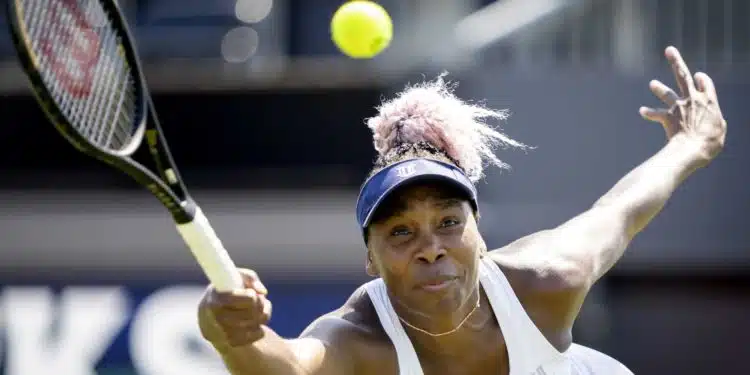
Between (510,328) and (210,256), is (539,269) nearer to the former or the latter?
(510,328)

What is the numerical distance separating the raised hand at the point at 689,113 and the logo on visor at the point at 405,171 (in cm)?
128

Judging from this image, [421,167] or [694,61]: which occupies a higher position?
[694,61]

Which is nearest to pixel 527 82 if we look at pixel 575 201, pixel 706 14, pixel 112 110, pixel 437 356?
pixel 575 201

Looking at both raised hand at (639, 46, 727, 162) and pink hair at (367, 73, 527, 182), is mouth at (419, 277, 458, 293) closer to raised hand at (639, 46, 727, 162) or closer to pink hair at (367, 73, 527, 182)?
pink hair at (367, 73, 527, 182)

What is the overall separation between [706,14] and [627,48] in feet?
1.75

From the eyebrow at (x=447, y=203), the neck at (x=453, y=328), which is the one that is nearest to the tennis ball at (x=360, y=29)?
the neck at (x=453, y=328)

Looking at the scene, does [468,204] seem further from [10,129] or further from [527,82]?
[10,129]

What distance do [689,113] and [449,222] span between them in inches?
54.1

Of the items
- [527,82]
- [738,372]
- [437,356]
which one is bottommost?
[738,372]

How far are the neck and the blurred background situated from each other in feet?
12.8

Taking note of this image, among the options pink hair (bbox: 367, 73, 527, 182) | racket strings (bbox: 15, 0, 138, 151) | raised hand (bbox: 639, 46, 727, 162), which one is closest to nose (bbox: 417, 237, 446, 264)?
pink hair (bbox: 367, 73, 527, 182)

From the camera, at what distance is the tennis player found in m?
3.80

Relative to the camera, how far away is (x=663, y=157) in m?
4.74

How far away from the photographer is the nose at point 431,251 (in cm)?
378
